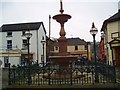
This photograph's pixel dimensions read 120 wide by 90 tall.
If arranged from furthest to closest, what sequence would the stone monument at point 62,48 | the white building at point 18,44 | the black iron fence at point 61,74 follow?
the white building at point 18,44
the stone monument at point 62,48
the black iron fence at point 61,74

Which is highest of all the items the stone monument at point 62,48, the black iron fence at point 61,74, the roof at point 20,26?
the roof at point 20,26

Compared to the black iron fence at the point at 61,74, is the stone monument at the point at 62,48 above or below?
above

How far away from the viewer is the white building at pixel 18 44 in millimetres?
44594

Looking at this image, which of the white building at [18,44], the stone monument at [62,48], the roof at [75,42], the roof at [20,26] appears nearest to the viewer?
the stone monument at [62,48]

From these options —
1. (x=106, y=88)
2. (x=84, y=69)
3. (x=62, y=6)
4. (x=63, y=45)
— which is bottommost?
(x=106, y=88)

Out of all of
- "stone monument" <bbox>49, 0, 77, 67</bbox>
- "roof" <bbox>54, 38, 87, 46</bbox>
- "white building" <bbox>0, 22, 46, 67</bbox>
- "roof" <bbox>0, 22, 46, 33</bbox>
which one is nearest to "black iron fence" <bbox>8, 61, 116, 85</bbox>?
"stone monument" <bbox>49, 0, 77, 67</bbox>

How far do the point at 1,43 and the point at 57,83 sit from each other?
119 ft

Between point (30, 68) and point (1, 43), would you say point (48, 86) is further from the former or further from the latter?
point (1, 43)

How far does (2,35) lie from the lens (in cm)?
4691

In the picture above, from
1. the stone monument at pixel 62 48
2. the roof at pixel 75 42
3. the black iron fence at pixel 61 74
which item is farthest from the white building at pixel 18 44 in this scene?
the black iron fence at pixel 61 74

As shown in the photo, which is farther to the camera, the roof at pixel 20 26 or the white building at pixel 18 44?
the roof at pixel 20 26

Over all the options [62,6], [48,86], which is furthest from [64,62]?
[62,6]

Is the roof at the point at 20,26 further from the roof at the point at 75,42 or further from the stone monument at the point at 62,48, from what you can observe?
the stone monument at the point at 62,48

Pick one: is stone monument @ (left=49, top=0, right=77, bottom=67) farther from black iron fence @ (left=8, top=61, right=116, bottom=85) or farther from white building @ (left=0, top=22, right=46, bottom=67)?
white building @ (left=0, top=22, right=46, bottom=67)
